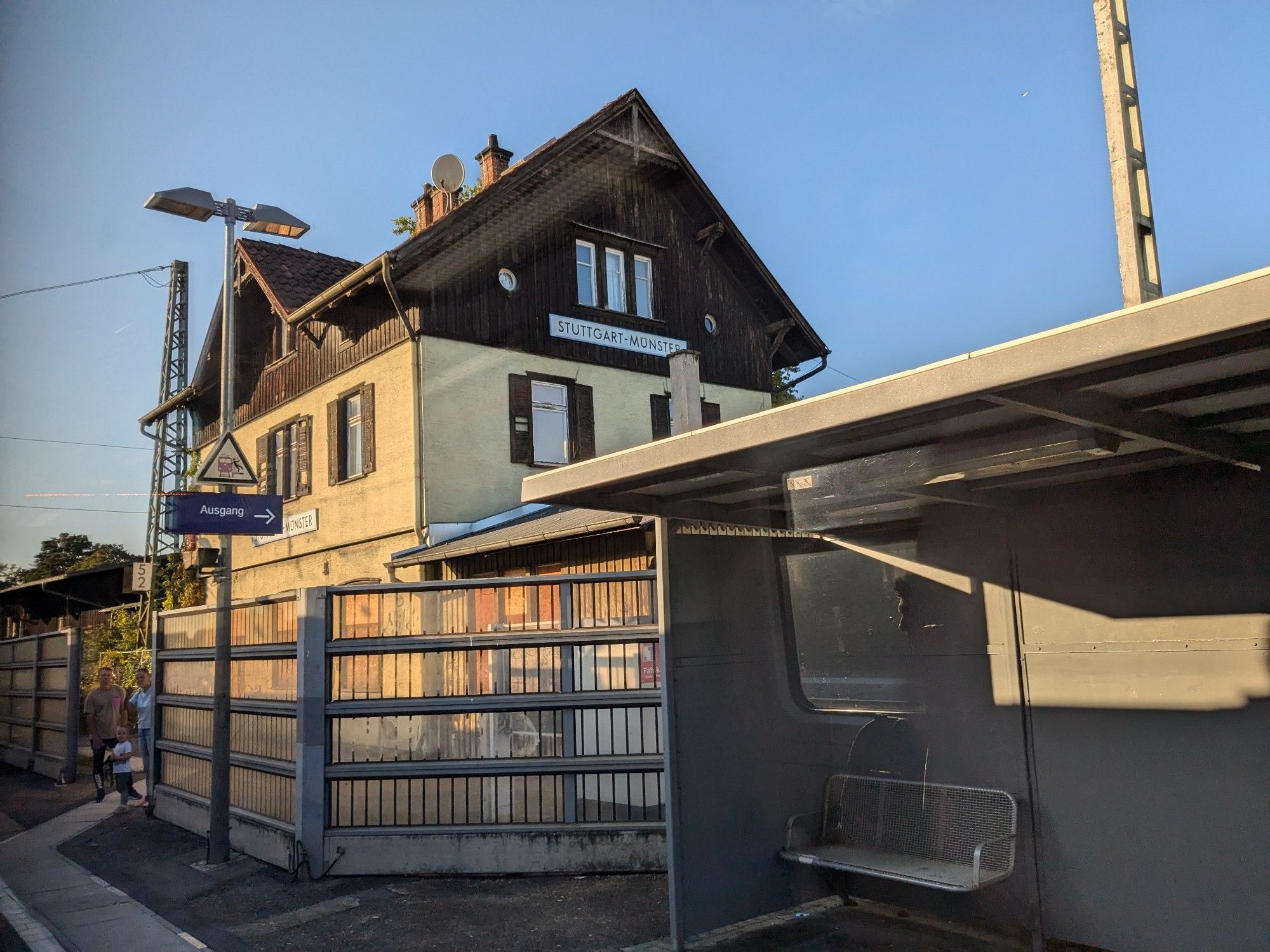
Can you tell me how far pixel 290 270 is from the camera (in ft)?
74.6

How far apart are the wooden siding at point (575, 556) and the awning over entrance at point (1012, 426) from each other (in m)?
5.75

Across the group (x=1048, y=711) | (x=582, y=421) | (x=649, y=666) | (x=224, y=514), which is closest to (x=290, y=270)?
(x=582, y=421)

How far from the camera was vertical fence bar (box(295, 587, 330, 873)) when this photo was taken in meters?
8.04

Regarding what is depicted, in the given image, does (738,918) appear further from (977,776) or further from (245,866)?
(245,866)

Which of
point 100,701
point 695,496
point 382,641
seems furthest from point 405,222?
point 695,496

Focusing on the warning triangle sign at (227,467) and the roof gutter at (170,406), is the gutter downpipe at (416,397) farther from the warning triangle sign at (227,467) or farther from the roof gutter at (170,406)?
the roof gutter at (170,406)

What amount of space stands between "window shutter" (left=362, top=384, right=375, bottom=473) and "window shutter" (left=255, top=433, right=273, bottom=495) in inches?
183

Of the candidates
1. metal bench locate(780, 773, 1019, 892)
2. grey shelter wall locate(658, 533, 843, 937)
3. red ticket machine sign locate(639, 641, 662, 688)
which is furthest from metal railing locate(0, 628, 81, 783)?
metal bench locate(780, 773, 1019, 892)

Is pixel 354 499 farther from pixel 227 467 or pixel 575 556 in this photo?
pixel 227 467

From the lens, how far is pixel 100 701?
1293cm

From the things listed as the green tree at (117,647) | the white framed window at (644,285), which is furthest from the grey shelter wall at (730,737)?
the green tree at (117,647)

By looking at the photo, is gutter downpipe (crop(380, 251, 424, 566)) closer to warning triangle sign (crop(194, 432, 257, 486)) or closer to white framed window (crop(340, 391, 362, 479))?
white framed window (crop(340, 391, 362, 479))

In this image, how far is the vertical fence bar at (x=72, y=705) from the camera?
50.2 ft

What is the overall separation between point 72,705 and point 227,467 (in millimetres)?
7939
